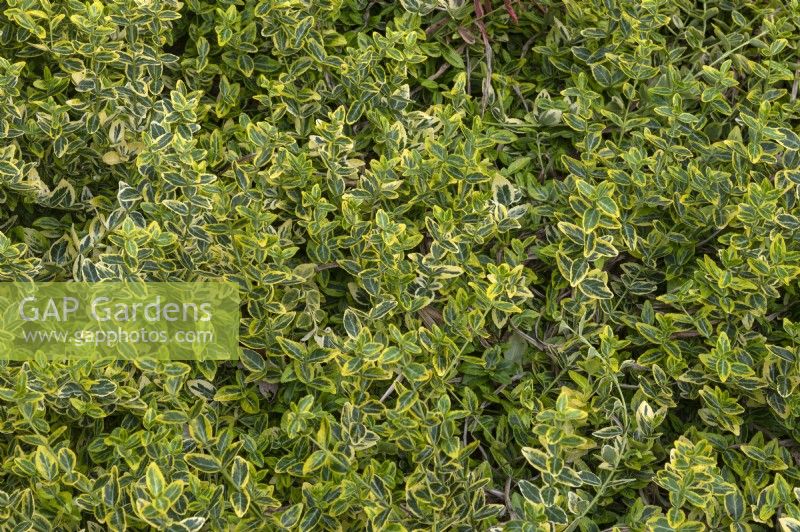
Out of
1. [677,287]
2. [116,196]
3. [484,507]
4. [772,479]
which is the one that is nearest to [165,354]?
[116,196]

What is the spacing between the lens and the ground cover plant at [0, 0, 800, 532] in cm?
192

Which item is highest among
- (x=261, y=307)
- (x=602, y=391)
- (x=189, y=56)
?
(x=189, y=56)

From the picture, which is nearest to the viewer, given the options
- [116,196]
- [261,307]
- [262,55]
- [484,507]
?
[484,507]

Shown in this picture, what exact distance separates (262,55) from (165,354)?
905mm

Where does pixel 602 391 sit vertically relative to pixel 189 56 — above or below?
below

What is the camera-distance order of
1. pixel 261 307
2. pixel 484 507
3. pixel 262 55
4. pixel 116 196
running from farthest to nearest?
pixel 262 55 < pixel 116 196 < pixel 261 307 < pixel 484 507

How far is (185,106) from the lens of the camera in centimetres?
Result: 218

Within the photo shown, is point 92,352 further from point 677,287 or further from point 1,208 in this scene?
point 677,287

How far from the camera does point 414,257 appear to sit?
2068mm

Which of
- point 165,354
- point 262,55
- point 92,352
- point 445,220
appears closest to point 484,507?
point 445,220

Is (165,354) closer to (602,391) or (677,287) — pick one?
(602,391)

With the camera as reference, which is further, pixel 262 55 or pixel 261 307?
pixel 262 55

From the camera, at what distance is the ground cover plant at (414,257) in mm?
1924

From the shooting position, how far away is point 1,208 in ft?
7.58
